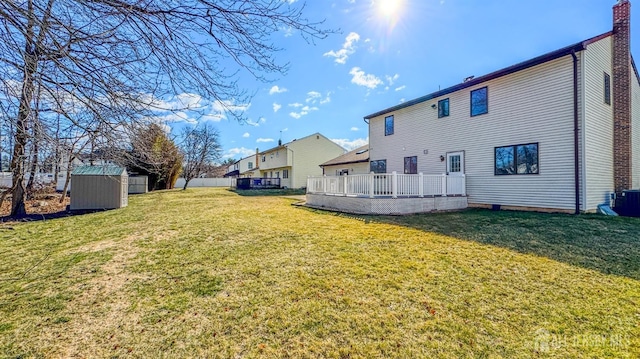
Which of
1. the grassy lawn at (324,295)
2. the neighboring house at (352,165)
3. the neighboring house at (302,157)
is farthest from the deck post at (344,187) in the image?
the neighboring house at (302,157)

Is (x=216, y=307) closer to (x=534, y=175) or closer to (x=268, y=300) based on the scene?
(x=268, y=300)

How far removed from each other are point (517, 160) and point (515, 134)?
969 mm

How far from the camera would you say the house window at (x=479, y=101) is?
1110cm

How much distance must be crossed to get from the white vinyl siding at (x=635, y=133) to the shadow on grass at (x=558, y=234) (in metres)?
4.88

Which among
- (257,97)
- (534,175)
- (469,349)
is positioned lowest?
(469,349)

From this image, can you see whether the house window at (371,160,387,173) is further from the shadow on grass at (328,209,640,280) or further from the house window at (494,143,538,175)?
the shadow on grass at (328,209,640,280)

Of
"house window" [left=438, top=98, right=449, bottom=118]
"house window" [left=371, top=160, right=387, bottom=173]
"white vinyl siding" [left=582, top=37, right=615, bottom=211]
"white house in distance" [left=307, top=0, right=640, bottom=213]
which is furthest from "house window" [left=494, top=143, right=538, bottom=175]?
"house window" [left=371, top=160, right=387, bottom=173]

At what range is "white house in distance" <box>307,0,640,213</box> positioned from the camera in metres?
8.82

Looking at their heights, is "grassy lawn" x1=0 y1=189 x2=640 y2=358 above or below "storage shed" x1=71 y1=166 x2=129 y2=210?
below

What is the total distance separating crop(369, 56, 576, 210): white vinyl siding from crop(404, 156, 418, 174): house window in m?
0.27

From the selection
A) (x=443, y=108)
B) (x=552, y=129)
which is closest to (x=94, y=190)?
(x=443, y=108)

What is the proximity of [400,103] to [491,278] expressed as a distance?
39.6ft

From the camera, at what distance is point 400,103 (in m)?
14.4

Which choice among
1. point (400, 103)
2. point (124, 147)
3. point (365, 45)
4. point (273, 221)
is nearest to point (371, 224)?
point (273, 221)
